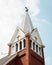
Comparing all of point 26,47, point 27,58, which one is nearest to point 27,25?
point 26,47

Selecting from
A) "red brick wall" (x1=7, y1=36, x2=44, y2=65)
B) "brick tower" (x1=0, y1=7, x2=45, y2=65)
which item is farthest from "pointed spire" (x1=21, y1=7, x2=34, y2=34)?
"red brick wall" (x1=7, y1=36, x2=44, y2=65)

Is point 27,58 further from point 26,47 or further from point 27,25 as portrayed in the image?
point 27,25

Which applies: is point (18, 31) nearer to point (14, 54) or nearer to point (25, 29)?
point (25, 29)

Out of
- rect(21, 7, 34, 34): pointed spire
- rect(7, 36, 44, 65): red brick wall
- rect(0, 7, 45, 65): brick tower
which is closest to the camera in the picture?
rect(7, 36, 44, 65): red brick wall

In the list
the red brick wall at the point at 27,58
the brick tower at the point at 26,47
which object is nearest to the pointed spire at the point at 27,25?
the brick tower at the point at 26,47

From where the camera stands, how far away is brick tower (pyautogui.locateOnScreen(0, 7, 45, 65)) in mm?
31656

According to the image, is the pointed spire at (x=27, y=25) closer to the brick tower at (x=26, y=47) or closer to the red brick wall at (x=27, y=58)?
the brick tower at (x=26, y=47)

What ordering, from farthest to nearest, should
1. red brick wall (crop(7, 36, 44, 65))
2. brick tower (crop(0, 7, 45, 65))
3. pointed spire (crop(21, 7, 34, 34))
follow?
1. pointed spire (crop(21, 7, 34, 34))
2. brick tower (crop(0, 7, 45, 65))
3. red brick wall (crop(7, 36, 44, 65))

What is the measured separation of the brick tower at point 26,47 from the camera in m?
31.7

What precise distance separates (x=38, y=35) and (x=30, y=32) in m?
2.44

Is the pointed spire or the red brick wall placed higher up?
the pointed spire

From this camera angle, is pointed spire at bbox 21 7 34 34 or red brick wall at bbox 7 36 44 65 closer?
red brick wall at bbox 7 36 44 65

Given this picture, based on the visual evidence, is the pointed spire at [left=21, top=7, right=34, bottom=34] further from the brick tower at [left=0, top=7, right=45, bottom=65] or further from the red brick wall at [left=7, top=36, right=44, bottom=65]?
the red brick wall at [left=7, top=36, right=44, bottom=65]

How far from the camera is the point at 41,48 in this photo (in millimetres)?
36750
